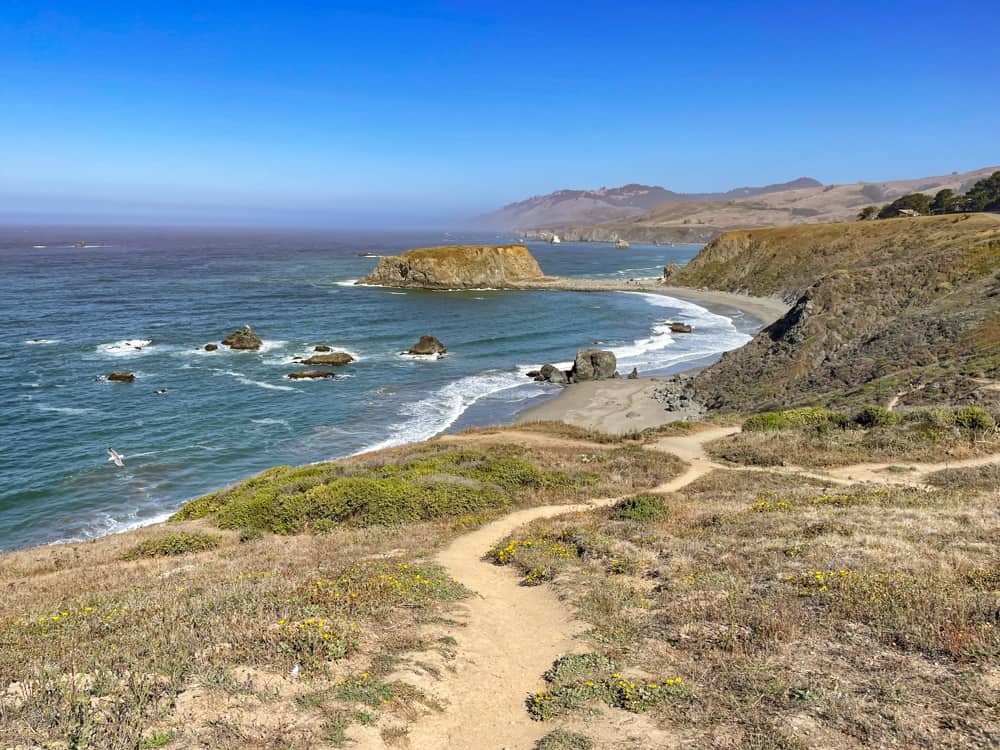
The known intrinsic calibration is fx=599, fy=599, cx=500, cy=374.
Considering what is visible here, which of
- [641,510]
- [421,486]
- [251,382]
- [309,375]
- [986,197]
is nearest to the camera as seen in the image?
[641,510]

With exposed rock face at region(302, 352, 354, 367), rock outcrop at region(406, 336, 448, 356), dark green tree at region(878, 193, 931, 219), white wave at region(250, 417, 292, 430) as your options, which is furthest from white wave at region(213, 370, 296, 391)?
dark green tree at region(878, 193, 931, 219)

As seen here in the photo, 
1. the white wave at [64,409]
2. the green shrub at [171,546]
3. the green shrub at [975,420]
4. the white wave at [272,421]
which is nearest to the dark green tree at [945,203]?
the green shrub at [975,420]

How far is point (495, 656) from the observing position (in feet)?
31.4

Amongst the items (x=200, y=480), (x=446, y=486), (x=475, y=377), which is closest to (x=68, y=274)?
(x=475, y=377)

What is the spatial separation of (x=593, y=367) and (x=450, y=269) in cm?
7145

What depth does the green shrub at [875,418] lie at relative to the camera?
25031 millimetres

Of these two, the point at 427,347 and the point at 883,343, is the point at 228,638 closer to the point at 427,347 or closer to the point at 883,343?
the point at 883,343

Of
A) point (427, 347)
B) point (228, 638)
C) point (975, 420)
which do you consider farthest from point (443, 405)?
point (228, 638)

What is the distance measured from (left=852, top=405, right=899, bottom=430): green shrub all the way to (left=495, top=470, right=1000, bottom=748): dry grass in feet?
30.4

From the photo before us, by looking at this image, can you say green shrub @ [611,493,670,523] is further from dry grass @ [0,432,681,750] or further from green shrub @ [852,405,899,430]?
green shrub @ [852,405,899,430]

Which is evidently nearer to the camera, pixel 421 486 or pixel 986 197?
pixel 421 486

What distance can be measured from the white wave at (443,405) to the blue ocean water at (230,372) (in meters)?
0.22

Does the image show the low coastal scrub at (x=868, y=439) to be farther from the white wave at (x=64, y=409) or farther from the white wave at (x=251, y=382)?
the white wave at (x=64, y=409)

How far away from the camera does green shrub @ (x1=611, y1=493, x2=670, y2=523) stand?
1662 cm
